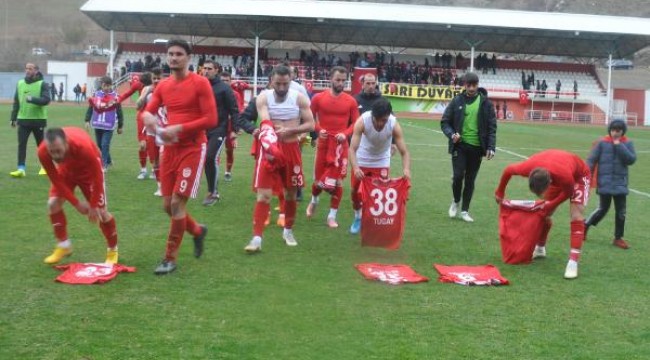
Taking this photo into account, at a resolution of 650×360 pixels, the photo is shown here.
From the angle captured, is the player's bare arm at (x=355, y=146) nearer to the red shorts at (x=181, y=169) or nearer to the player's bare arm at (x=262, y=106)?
the player's bare arm at (x=262, y=106)

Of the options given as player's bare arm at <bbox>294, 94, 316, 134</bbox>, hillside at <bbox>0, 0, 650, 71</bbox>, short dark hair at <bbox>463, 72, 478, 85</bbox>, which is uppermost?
hillside at <bbox>0, 0, 650, 71</bbox>

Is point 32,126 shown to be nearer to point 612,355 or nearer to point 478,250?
point 478,250

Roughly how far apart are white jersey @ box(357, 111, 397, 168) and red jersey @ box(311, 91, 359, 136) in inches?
34.4

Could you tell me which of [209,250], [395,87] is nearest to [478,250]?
[209,250]

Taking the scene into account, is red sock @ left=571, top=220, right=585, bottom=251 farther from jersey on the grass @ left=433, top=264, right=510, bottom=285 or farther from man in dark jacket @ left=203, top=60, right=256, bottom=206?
man in dark jacket @ left=203, top=60, right=256, bottom=206

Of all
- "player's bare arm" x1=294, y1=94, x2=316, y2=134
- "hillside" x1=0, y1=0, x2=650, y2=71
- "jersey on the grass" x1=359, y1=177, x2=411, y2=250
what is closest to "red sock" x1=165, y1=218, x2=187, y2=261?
"player's bare arm" x1=294, y1=94, x2=316, y2=134

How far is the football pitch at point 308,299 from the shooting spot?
532 centimetres

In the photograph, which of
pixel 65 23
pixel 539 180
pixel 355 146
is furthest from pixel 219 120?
pixel 65 23

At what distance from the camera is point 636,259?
28.3 feet

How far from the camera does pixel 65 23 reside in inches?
4456

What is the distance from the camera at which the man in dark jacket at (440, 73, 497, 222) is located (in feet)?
34.5

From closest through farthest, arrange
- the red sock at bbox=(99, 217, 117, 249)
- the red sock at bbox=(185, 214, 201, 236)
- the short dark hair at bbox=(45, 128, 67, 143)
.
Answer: the short dark hair at bbox=(45, 128, 67, 143) → the red sock at bbox=(99, 217, 117, 249) → the red sock at bbox=(185, 214, 201, 236)

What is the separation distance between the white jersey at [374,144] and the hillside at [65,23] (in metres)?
84.4

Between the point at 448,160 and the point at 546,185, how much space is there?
12.6m
